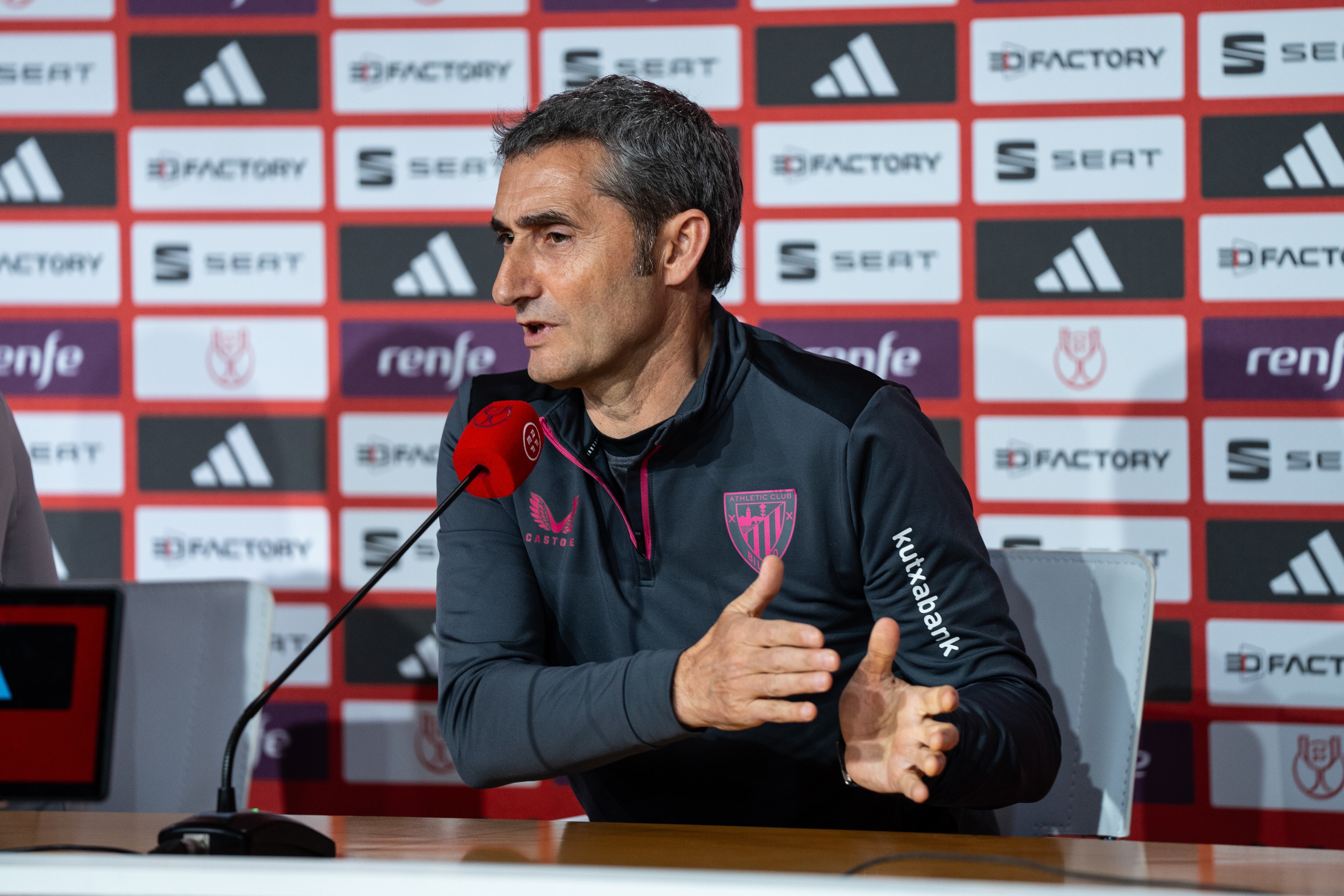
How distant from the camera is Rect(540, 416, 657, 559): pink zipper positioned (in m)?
1.27

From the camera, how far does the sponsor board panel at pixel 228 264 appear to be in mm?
2291

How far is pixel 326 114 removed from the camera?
227 cm

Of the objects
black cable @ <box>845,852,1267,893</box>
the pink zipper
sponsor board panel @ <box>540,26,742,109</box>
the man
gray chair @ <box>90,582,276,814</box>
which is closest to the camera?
black cable @ <box>845,852,1267,893</box>

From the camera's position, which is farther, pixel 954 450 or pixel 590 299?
pixel 954 450

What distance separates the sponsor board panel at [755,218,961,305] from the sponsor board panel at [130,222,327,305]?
0.98 metres

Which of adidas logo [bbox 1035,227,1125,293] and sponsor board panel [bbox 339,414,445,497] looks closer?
adidas logo [bbox 1035,227,1125,293]

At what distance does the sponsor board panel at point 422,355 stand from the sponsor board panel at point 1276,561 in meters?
1.48

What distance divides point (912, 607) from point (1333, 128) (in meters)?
1.57

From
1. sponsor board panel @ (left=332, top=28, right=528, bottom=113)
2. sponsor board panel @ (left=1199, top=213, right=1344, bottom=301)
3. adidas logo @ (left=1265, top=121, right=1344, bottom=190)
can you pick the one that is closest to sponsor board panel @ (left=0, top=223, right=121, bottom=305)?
sponsor board panel @ (left=332, top=28, right=528, bottom=113)

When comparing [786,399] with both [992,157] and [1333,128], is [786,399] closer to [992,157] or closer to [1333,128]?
[992,157]

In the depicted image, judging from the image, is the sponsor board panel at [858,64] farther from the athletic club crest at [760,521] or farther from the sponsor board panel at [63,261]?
the sponsor board panel at [63,261]

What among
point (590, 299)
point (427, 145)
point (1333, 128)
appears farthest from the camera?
point (427, 145)

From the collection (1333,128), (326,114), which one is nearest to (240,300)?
(326,114)

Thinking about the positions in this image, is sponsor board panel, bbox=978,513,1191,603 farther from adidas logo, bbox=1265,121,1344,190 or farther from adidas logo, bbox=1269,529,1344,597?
adidas logo, bbox=1265,121,1344,190
